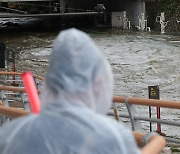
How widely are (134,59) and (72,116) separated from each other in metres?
19.7

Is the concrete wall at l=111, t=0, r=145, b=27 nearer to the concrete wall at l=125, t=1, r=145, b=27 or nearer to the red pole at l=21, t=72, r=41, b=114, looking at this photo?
the concrete wall at l=125, t=1, r=145, b=27

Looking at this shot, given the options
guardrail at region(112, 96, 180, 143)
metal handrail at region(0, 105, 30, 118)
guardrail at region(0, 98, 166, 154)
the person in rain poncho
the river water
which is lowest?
the river water

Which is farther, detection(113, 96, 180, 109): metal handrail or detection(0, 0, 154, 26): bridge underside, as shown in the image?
detection(0, 0, 154, 26): bridge underside

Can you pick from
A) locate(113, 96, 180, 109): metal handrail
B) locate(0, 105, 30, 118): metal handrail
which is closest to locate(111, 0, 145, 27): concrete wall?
locate(113, 96, 180, 109): metal handrail

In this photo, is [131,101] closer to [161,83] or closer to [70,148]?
[70,148]

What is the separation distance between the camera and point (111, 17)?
35469mm

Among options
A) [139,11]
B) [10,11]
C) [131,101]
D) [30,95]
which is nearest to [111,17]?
[139,11]

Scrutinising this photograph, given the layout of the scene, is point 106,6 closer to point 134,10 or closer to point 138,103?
point 134,10

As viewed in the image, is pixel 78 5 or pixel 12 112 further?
pixel 78 5

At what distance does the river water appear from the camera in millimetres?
15138

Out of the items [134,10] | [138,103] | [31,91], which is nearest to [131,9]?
[134,10]

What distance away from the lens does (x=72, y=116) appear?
71.0 inches

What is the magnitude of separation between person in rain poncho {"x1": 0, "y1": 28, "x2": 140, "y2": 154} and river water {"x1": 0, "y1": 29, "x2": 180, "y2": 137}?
769 centimetres

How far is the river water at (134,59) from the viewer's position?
15138mm
